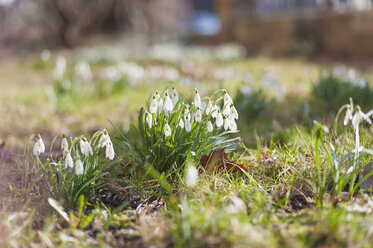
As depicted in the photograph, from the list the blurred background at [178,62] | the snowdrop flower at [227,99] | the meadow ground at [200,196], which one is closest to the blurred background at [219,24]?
the blurred background at [178,62]

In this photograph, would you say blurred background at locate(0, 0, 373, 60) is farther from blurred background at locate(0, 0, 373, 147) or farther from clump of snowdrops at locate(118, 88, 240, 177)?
clump of snowdrops at locate(118, 88, 240, 177)

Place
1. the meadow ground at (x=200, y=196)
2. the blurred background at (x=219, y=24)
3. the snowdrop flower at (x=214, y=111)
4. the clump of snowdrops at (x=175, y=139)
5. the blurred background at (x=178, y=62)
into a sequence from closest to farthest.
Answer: the meadow ground at (x=200, y=196) → the snowdrop flower at (x=214, y=111) → the clump of snowdrops at (x=175, y=139) → the blurred background at (x=178, y=62) → the blurred background at (x=219, y=24)

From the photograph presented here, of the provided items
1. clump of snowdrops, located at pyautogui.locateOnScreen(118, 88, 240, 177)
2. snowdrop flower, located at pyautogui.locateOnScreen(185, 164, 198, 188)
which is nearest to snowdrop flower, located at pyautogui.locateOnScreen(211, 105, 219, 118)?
clump of snowdrops, located at pyautogui.locateOnScreen(118, 88, 240, 177)

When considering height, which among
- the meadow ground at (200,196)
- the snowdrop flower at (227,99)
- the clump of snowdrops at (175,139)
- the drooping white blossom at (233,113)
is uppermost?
the snowdrop flower at (227,99)

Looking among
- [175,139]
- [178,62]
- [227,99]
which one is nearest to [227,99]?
[227,99]

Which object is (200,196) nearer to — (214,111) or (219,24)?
(214,111)

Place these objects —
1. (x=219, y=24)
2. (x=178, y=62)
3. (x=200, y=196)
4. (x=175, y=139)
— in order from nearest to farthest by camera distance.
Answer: (x=200, y=196), (x=175, y=139), (x=178, y=62), (x=219, y=24)

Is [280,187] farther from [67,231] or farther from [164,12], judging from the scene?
[164,12]

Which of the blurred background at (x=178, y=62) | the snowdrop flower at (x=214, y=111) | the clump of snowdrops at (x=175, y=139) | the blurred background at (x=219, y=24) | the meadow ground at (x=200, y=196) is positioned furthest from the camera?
the blurred background at (x=219, y=24)

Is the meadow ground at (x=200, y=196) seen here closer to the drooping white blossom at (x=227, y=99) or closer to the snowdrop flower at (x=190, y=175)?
the snowdrop flower at (x=190, y=175)
